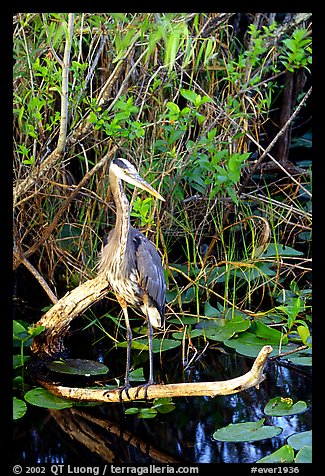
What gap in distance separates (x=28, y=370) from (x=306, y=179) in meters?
2.40

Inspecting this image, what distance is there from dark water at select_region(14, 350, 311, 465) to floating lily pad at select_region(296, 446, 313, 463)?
0.17 meters

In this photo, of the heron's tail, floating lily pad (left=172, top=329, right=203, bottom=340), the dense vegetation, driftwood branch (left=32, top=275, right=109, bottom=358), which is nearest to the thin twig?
the dense vegetation

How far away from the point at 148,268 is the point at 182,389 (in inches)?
20.8

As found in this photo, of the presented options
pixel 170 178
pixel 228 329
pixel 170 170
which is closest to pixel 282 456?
pixel 228 329

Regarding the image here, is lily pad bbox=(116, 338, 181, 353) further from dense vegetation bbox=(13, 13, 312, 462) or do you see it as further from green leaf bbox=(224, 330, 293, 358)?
green leaf bbox=(224, 330, 293, 358)

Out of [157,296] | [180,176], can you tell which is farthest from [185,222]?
[157,296]

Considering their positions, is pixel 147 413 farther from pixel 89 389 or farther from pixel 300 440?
pixel 300 440

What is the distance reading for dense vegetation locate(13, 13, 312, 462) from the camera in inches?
123

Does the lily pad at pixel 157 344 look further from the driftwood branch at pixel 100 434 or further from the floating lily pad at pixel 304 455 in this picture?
the floating lily pad at pixel 304 455
